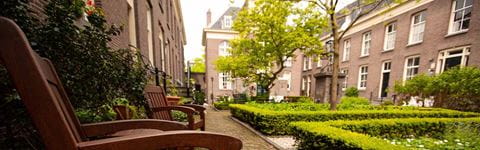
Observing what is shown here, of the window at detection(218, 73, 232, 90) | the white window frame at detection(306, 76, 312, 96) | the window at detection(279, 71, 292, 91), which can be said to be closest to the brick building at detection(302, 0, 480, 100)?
the white window frame at detection(306, 76, 312, 96)

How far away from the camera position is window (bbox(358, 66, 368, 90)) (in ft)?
48.7

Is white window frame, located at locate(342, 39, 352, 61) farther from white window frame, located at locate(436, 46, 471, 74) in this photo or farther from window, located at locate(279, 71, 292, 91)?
white window frame, located at locate(436, 46, 471, 74)

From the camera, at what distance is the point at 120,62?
7.07 feet

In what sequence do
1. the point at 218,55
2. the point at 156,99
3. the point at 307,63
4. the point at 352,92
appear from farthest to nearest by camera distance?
the point at 307,63, the point at 218,55, the point at 352,92, the point at 156,99

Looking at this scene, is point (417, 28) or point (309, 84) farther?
point (309, 84)

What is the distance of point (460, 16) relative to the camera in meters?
9.42

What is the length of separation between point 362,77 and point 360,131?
14197mm

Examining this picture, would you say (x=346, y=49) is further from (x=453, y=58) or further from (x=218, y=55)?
(x=218, y=55)

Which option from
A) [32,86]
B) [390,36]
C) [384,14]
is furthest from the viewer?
[390,36]

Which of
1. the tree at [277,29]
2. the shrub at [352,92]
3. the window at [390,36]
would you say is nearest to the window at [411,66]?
the window at [390,36]

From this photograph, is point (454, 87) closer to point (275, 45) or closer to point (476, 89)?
point (476, 89)

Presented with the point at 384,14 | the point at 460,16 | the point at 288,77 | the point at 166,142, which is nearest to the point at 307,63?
the point at 288,77

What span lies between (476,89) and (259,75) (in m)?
7.96

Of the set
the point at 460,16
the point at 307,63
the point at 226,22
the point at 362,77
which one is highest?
the point at 226,22
